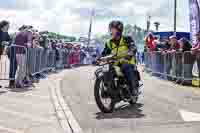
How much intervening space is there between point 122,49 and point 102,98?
1.22 metres

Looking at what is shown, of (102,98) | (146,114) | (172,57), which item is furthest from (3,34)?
(172,57)

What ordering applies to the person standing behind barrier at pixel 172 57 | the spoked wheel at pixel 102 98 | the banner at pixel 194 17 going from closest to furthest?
the spoked wheel at pixel 102 98 → the person standing behind barrier at pixel 172 57 → the banner at pixel 194 17

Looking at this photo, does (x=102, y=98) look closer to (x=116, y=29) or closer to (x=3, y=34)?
(x=116, y=29)

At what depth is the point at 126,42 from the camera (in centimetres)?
970

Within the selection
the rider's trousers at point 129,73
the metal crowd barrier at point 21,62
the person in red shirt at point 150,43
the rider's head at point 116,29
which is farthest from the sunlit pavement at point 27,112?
the person in red shirt at point 150,43

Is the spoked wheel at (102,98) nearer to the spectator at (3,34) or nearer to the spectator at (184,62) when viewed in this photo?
the spectator at (3,34)

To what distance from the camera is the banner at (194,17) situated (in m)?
17.6

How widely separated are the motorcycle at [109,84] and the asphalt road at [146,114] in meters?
0.24

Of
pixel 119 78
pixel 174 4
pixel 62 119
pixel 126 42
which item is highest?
pixel 174 4

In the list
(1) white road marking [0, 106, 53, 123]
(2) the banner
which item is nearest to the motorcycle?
(1) white road marking [0, 106, 53, 123]

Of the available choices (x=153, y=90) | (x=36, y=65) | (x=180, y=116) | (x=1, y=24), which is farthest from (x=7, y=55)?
(x=180, y=116)

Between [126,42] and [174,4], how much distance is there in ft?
136

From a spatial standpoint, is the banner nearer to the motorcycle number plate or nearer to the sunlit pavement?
the sunlit pavement

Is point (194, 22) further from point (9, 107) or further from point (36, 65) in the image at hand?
point (9, 107)
